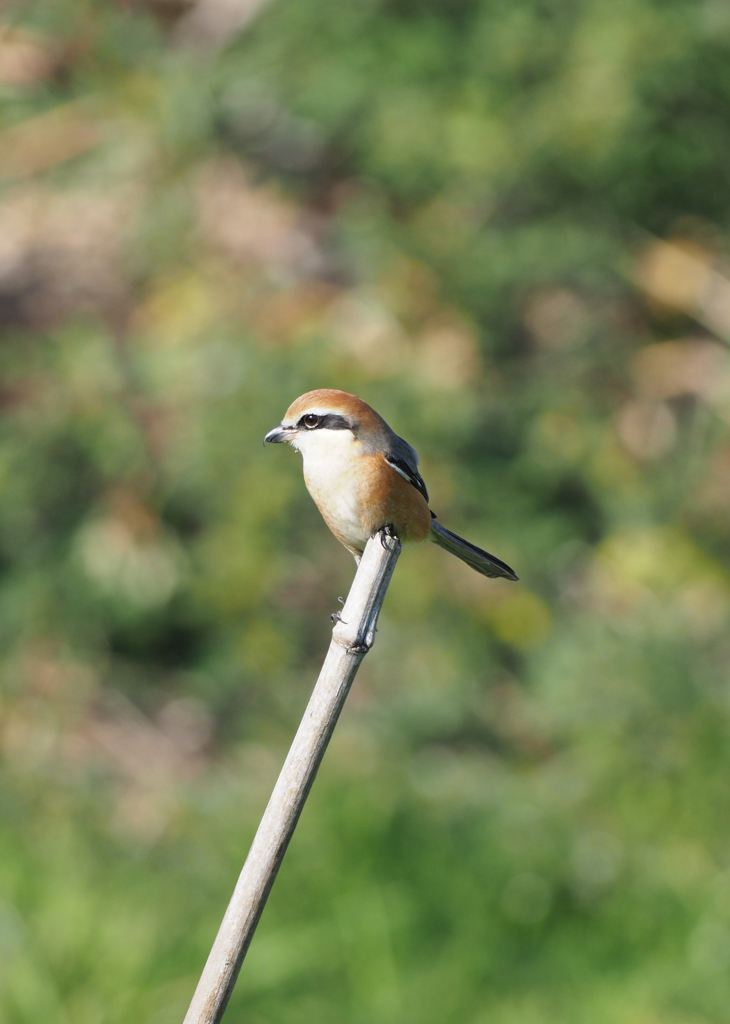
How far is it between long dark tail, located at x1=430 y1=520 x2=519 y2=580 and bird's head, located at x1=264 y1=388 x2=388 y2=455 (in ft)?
0.89

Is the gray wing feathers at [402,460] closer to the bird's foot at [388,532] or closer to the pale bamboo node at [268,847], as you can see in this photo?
the bird's foot at [388,532]

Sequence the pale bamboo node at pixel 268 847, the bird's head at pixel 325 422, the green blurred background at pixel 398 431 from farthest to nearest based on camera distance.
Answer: the green blurred background at pixel 398 431
the bird's head at pixel 325 422
the pale bamboo node at pixel 268 847

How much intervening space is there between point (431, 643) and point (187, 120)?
364 centimetres

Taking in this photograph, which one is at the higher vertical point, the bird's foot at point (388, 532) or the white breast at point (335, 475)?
the white breast at point (335, 475)

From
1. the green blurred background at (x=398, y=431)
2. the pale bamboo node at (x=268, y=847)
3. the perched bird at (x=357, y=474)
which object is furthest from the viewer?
the green blurred background at (x=398, y=431)

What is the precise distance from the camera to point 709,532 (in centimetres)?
551

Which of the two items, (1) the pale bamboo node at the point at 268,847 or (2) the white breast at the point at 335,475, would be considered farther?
(2) the white breast at the point at 335,475

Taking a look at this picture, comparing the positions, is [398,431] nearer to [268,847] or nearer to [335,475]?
[335,475]

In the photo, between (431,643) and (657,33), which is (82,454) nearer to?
(431,643)

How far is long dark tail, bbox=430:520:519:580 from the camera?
1.81 meters

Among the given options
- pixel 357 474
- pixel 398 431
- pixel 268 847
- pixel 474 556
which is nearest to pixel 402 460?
pixel 357 474

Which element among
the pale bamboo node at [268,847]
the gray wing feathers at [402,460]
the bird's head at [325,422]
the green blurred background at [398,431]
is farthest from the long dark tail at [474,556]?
the green blurred background at [398,431]

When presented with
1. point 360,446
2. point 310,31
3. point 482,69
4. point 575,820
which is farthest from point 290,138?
point 360,446

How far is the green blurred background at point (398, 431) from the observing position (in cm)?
430
